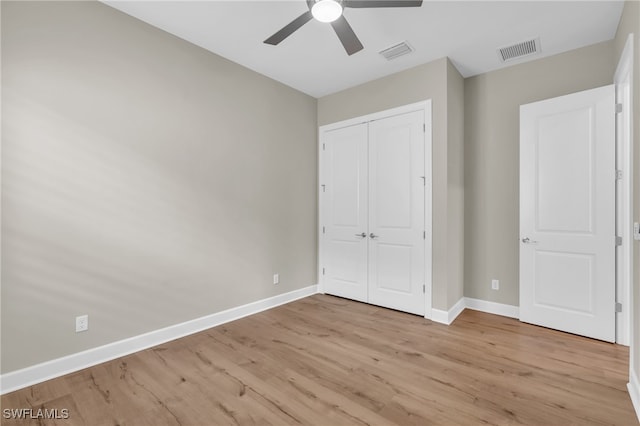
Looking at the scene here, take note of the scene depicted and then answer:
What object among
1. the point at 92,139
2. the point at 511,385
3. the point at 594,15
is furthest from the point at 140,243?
the point at 594,15

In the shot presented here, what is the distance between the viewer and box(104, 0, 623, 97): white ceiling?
8.10ft

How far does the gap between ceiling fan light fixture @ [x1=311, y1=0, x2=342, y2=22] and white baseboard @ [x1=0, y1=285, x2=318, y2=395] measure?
113 inches

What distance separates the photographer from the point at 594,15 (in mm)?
2537

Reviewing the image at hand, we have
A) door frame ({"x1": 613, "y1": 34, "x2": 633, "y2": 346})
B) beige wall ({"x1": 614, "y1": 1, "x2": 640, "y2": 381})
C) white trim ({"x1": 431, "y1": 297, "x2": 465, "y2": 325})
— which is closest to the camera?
beige wall ({"x1": 614, "y1": 1, "x2": 640, "y2": 381})

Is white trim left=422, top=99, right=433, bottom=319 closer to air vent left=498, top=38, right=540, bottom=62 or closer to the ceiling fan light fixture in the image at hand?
air vent left=498, top=38, right=540, bottom=62

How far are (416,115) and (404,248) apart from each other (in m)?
1.54

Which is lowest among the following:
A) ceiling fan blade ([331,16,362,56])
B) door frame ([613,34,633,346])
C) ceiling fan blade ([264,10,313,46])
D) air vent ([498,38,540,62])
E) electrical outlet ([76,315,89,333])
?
electrical outlet ([76,315,89,333])

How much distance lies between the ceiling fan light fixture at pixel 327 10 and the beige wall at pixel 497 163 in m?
2.43

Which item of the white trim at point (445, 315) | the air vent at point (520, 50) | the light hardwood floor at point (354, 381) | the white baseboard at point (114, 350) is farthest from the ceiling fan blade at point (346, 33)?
the white baseboard at point (114, 350)

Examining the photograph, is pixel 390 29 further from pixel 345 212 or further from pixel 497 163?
pixel 345 212

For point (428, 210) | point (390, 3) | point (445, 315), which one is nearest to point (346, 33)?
point (390, 3)

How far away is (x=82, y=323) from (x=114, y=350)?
13.6 inches

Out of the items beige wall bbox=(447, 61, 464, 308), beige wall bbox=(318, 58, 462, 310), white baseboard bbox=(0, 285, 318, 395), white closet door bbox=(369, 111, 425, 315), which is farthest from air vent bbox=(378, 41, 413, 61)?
white baseboard bbox=(0, 285, 318, 395)

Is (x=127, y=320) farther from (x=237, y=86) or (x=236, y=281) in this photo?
(x=237, y=86)
